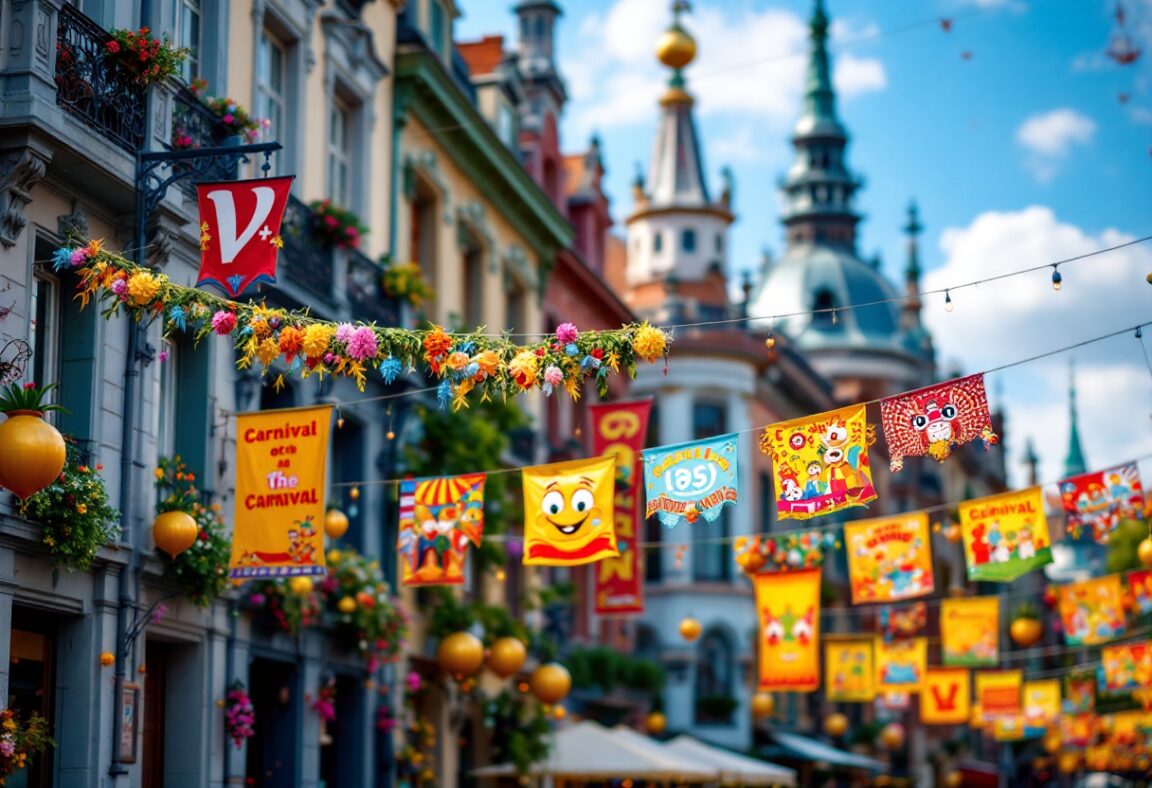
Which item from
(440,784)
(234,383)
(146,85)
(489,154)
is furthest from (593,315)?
(146,85)

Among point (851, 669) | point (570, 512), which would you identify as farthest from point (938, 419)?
point (851, 669)

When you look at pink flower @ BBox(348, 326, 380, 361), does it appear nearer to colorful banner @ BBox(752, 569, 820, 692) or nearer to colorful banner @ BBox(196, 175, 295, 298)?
colorful banner @ BBox(196, 175, 295, 298)

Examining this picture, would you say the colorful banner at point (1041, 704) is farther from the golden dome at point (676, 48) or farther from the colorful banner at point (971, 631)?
the golden dome at point (676, 48)

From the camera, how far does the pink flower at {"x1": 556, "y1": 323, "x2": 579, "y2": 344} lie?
1642 cm

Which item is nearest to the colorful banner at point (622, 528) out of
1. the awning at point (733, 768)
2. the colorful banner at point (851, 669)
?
the awning at point (733, 768)

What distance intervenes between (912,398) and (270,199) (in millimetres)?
6502

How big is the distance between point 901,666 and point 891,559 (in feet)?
27.0

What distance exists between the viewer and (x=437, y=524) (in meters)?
21.2

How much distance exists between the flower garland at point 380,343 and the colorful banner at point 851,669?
755 inches

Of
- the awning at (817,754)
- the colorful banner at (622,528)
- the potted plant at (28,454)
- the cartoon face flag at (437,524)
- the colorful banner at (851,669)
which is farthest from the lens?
the awning at (817,754)

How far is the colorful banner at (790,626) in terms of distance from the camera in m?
28.2

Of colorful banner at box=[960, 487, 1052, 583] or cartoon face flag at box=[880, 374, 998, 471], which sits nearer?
cartoon face flag at box=[880, 374, 998, 471]

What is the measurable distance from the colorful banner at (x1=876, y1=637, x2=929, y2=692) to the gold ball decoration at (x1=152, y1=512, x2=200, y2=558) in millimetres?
17935

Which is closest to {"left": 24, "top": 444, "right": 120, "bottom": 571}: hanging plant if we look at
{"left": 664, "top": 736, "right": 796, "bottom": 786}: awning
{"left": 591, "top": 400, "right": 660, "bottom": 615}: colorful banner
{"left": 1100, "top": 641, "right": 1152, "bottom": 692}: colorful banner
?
{"left": 591, "top": 400, "right": 660, "bottom": 615}: colorful banner
